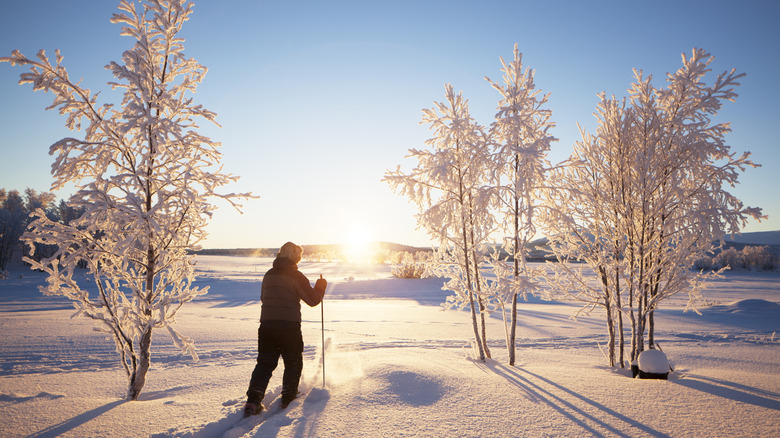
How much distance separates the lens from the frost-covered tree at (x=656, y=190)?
17.0 feet

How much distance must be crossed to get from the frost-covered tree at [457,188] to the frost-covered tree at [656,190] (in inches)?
49.7

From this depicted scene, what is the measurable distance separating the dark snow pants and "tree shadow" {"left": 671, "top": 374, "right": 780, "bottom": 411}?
4465mm

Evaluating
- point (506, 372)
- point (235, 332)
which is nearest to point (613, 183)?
point (506, 372)

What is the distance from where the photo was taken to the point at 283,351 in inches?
159

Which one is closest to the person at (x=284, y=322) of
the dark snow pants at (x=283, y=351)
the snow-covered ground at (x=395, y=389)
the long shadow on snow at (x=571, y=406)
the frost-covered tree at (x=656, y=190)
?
the dark snow pants at (x=283, y=351)

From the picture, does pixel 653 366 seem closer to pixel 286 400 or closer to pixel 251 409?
pixel 286 400

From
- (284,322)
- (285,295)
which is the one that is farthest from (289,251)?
(284,322)

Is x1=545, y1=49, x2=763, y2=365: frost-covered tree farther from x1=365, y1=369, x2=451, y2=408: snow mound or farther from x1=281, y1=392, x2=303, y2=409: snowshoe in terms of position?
x1=281, y1=392, x2=303, y2=409: snowshoe

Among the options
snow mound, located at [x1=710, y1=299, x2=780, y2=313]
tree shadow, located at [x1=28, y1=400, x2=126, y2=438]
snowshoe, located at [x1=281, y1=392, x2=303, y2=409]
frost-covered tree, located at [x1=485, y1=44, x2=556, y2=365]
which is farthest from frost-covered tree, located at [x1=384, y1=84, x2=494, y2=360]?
snow mound, located at [x1=710, y1=299, x2=780, y2=313]

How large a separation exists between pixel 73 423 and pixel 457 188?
541 centimetres

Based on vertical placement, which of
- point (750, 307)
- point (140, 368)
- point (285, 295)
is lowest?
point (750, 307)

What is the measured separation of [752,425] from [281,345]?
4.49 meters

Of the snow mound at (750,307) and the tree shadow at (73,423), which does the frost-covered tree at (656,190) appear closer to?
the tree shadow at (73,423)

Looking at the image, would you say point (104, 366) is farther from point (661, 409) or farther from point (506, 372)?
point (661, 409)
